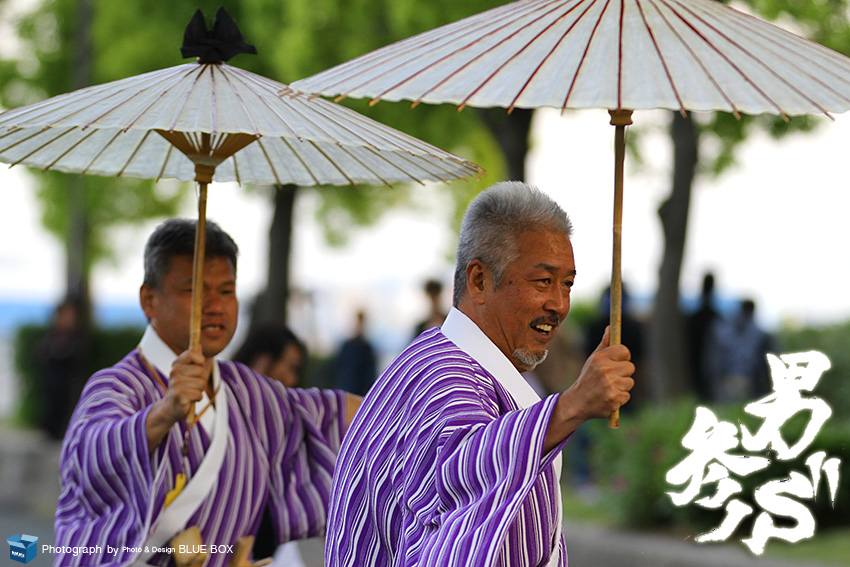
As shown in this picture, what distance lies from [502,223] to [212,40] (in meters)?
1.22

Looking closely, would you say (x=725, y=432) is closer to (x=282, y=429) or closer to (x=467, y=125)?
(x=282, y=429)

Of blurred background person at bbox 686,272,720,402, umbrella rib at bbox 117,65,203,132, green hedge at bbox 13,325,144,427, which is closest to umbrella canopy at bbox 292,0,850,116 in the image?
umbrella rib at bbox 117,65,203,132

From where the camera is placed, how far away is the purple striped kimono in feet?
10.7

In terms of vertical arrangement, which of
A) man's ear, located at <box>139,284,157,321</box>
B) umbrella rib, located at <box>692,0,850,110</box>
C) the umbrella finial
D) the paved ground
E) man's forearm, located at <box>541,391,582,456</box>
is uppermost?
the umbrella finial

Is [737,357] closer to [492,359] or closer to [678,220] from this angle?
[678,220]

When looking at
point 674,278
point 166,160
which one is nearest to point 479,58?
point 166,160

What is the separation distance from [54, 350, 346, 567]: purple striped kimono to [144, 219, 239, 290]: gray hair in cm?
27

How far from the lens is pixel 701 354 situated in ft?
35.3

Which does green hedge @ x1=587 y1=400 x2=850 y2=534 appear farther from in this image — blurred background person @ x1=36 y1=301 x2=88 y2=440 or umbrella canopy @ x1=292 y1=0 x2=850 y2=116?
blurred background person @ x1=36 y1=301 x2=88 y2=440

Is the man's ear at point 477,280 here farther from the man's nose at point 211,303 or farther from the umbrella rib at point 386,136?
the man's nose at point 211,303

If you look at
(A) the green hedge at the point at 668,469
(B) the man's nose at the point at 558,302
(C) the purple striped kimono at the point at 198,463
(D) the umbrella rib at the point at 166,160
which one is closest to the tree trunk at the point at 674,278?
(A) the green hedge at the point at 668,469

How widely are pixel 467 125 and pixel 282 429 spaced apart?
8.57m

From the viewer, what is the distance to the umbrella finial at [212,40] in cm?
338

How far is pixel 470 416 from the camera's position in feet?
8.08
